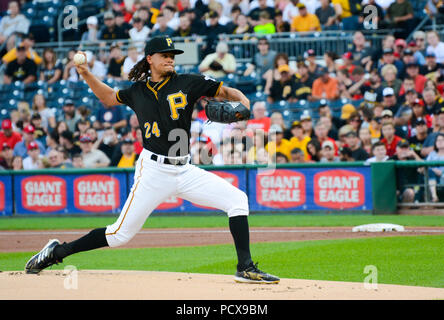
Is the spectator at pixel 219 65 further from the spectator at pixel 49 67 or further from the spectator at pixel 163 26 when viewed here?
the spectator at pixel 49 67

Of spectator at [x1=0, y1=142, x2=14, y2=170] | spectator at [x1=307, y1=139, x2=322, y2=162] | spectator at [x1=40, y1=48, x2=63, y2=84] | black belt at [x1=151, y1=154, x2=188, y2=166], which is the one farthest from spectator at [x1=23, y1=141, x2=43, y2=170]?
black belt at [x1=151, y1=154, x2=188, y2=166]

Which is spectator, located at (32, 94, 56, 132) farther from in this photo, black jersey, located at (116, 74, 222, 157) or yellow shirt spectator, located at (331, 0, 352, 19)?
black jersey, located at (116, 74, 222, 157)

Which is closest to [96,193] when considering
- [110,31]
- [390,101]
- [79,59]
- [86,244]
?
[110,31]

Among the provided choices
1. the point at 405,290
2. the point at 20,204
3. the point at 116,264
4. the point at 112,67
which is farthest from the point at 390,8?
the point at 405,290

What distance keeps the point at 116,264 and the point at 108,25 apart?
38.5 ft

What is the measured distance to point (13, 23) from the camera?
20.6 m

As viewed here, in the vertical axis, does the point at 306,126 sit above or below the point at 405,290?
above

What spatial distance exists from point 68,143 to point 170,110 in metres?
10.5

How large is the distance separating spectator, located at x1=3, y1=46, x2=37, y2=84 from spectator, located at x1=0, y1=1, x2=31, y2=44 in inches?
49.6

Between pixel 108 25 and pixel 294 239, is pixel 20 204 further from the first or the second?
pixel 294 239

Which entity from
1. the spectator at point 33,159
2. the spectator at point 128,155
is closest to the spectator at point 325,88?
the spectator at point 128,155

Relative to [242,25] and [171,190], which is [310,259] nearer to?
[171,190]
